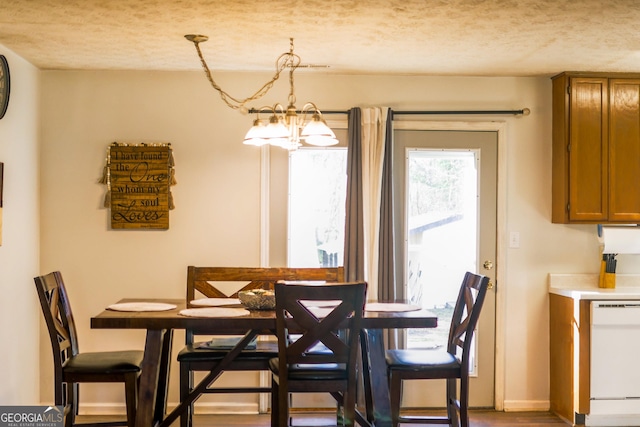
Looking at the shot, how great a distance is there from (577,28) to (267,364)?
2.36 meters

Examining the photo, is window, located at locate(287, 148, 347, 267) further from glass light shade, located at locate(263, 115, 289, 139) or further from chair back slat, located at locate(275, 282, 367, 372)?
chair back slat, located at locate(275, 282, 367, 372)

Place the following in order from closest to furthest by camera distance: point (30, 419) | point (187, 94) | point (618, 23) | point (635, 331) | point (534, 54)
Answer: point (618, 23) < point (30, 419) < point (534, 54) < point (635, 331) < point (187, 94)

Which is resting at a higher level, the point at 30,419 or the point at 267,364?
the point at 267,364

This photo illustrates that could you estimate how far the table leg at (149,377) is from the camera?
12.3 ft

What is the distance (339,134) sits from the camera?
5195 mm

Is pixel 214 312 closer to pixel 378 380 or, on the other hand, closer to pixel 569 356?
pixel 378 380

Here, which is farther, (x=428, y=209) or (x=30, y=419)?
(x=428, y=209)

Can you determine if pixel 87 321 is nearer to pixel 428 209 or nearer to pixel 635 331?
pixel 428 209

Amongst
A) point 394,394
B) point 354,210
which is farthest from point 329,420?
point 354,210

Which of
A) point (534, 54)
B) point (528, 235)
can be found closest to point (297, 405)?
point (528, 235)

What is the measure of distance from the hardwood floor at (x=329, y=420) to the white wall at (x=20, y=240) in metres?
0.56

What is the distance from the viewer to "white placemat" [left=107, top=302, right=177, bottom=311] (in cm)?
386

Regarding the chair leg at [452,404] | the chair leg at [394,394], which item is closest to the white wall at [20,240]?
the chair leg at [394,394]

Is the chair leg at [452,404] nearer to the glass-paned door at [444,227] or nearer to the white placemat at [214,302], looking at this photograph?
the glass-paned door at [444,227]
